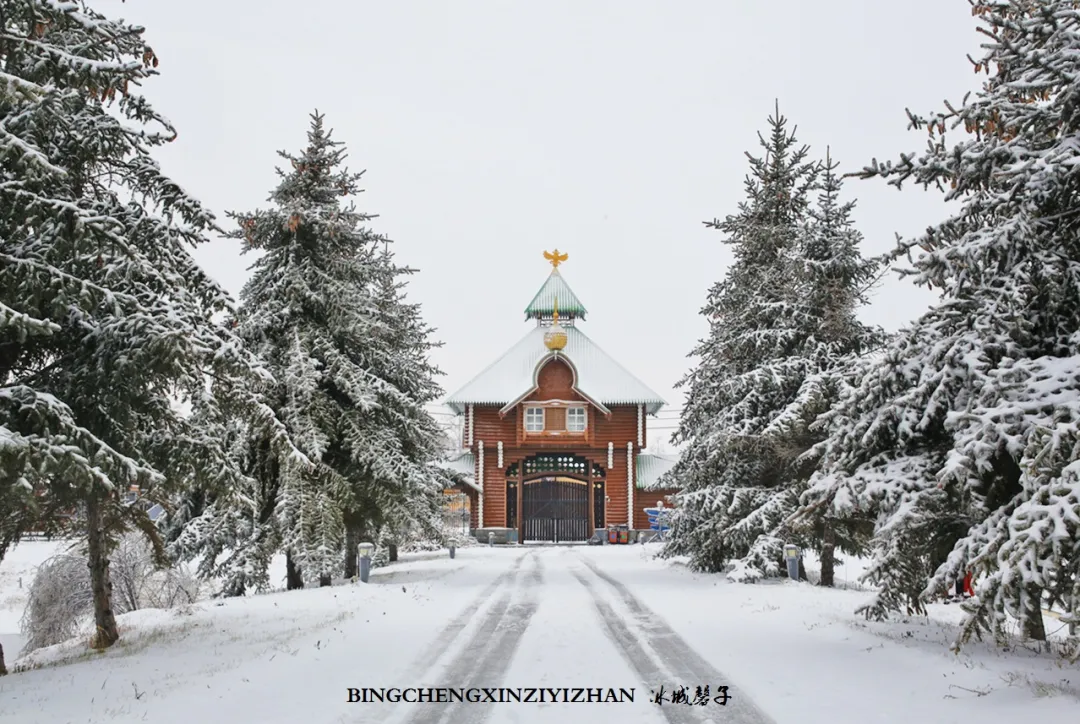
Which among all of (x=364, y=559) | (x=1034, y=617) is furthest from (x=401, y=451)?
(x=1034, y=617)

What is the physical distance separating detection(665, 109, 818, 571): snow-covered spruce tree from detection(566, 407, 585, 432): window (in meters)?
18.9

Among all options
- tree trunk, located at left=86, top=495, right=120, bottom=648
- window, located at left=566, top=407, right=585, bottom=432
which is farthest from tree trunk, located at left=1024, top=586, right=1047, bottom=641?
window, located at left=566, top=407, right=585, bottom=432

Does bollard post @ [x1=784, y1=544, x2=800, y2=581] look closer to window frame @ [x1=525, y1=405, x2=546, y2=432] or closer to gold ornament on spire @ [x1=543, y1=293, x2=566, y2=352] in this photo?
window frame @ [x1=525, y1=405, x2=546, y2=432]

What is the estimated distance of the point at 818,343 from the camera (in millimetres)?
17500

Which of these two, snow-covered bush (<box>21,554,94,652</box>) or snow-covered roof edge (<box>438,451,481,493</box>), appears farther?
snow-covered roof edge (<box>438,451,481,493</box>)

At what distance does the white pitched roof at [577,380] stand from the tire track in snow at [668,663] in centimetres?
2654

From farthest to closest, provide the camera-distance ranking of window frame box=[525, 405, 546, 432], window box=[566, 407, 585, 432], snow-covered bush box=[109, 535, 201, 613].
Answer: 1. window box=[566, 407, 585, 432]
2. window frame box=[525, 405, 546, 432]
3. snow-covered bush box=[109, 535, 201, 613]

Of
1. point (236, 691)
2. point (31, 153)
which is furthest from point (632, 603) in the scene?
point (31, 153)

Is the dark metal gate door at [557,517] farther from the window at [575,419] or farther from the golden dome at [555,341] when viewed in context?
the golden dome at [555,341]

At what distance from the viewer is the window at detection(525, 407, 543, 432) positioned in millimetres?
39875

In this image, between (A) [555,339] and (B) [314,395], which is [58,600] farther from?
(A) [555,339]

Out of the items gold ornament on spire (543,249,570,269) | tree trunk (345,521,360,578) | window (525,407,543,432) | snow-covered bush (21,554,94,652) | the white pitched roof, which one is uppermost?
gold ornament on spire (543,249,570,269)

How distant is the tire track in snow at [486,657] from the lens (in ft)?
22.0

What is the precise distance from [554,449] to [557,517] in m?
3.49
